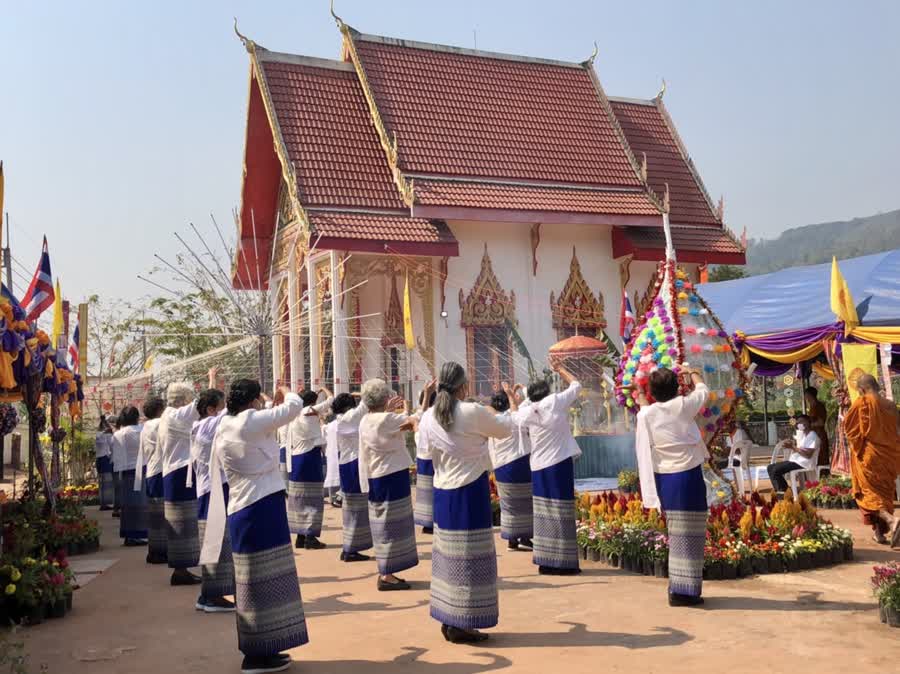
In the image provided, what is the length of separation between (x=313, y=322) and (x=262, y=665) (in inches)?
497

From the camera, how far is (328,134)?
60.5 feet

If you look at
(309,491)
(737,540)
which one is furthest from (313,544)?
(737,540)

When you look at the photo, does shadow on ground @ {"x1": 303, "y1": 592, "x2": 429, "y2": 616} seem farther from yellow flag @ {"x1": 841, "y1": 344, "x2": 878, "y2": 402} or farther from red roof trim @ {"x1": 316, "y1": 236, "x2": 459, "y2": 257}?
red roof trim @ {"x1": 316, "y1": 236, "x2": 459, "y2": 257}

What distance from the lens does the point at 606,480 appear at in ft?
50.5

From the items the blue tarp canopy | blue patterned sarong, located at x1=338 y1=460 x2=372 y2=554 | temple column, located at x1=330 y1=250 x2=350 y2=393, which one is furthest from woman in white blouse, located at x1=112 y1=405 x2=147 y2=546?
the blue tarp canopy

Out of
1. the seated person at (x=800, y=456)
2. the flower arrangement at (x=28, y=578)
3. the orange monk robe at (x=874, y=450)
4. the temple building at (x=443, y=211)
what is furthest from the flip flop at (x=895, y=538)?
the temple building at (x=443, y=211)

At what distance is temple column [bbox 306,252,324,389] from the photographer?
56.7 feet

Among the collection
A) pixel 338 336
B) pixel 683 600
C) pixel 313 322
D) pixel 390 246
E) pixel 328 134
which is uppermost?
pixel 328 134

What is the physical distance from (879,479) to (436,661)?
528 cm

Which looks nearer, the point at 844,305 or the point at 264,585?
the point at 264,585

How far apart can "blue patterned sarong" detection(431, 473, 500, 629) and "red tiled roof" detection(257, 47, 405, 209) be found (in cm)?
1226

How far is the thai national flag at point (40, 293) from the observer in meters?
11.2

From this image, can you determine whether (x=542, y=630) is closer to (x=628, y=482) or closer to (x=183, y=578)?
(x=183, y=578)

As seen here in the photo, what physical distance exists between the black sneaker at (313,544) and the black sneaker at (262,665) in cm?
466
